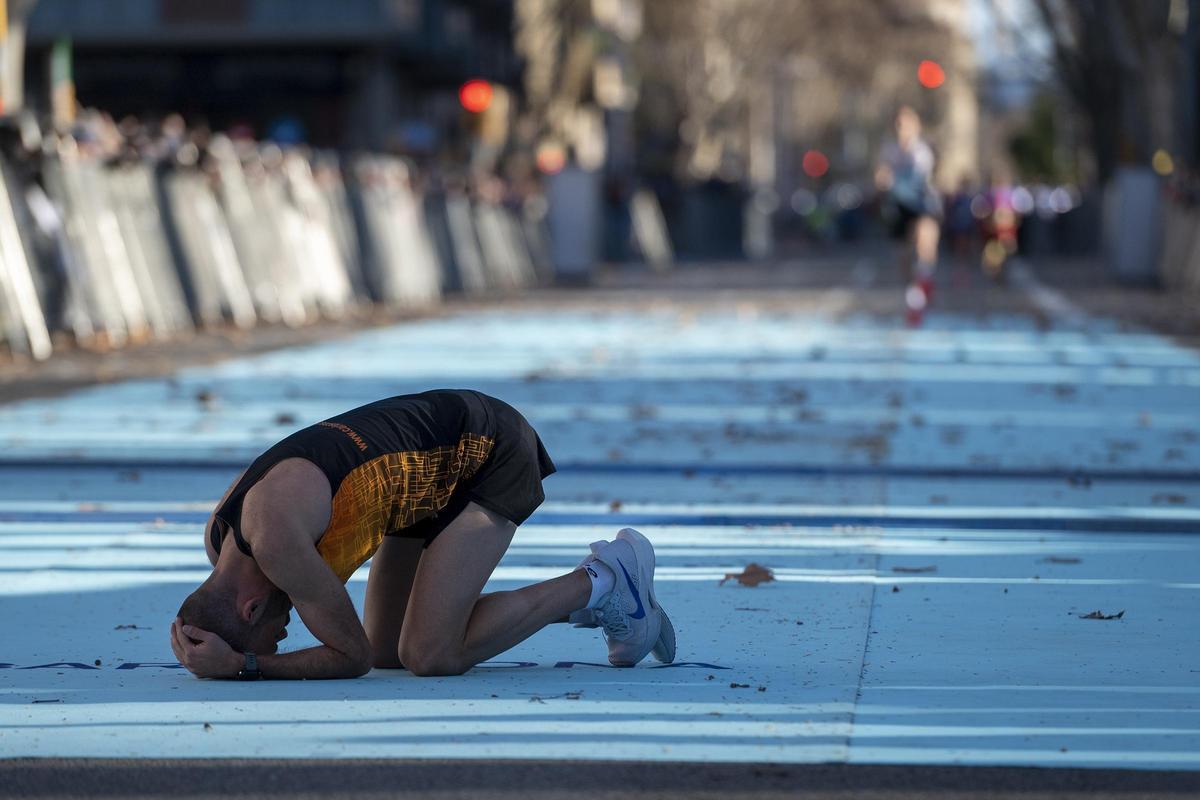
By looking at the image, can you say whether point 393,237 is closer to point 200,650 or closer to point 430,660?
point 430,660

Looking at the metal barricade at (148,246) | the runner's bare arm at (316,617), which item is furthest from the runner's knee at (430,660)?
the metal barricade at (148,246)

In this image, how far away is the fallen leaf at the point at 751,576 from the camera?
23.8ft

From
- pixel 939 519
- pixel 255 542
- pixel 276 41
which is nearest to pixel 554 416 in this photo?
pixel 939 519

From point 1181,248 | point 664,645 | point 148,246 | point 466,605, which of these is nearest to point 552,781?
point 466,605

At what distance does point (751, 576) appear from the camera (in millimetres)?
7355

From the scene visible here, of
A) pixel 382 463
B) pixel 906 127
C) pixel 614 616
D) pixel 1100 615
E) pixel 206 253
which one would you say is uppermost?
pixel 382 463

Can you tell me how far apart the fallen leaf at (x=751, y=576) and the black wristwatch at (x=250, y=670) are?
2.04 m

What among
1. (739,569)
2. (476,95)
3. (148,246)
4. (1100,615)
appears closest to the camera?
(1100,615)

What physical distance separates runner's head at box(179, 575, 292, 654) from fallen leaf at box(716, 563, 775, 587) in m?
2.11

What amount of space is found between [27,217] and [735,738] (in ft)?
47.8

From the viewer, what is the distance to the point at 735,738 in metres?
4.90

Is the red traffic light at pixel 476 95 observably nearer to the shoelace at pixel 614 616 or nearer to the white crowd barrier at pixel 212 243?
the white crowd barrier at pixel 212 243

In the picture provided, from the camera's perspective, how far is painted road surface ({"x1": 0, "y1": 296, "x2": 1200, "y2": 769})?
16.4 feet

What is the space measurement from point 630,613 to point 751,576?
1.65 m
